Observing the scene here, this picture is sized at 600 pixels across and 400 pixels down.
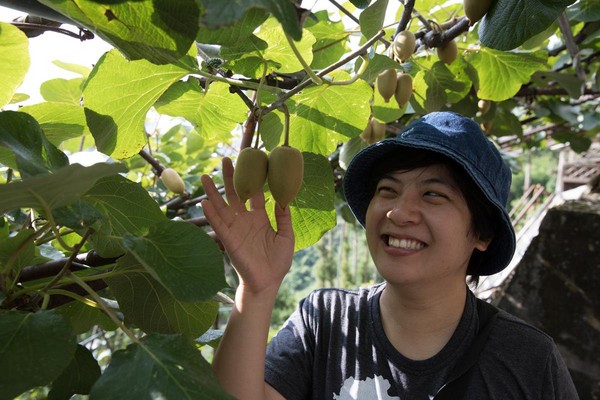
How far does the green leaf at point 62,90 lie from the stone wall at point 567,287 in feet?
5.28

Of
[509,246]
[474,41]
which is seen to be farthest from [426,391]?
[474,41]

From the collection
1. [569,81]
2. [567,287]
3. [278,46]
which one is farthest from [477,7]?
[567,287]

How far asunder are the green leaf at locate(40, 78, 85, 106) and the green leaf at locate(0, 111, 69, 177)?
2.14ft

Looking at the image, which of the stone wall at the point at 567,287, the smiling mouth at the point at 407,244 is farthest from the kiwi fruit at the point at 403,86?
the stone wall at the point at 567,287

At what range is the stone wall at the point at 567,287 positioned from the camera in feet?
6.65

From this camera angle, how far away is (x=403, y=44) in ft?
3.11

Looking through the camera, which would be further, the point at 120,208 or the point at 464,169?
the point at 464,169

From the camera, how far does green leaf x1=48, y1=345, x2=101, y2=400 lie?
0.65 meters

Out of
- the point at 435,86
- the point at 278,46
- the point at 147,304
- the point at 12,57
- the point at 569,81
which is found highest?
the point at 569,81

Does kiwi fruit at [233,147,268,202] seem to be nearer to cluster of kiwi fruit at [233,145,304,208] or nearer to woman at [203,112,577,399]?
cluster of kiwi fruit at [233,145,304,208]

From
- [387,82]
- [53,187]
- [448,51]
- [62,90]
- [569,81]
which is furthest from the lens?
[569,81]

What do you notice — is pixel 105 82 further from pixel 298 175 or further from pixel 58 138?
pixel 298 175

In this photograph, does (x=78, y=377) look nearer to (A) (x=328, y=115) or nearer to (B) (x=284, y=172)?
(B) (x=284, y=172)

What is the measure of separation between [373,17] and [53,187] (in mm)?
495
